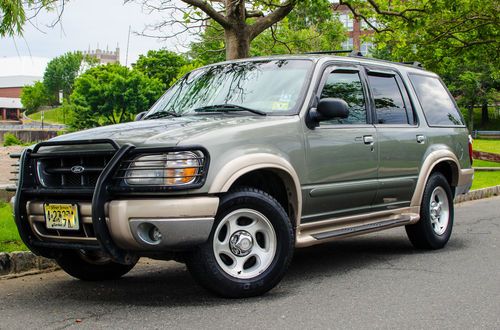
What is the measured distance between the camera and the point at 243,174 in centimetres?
499

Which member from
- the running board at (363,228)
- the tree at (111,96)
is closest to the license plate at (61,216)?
the running board at (363,228)

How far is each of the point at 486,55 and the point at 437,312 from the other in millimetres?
22995

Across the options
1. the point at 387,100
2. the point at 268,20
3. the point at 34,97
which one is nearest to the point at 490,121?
the point at 268,20

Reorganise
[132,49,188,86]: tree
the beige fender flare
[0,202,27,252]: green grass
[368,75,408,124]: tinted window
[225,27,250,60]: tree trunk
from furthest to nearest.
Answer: [132,49,188,86]: tree, [225,27,250,60]: tree trunk, [368,75,408,124]: tinted window, [0,202,27,252]: green grass, the beige fender flare

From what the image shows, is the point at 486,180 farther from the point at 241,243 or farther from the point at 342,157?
the point at 241,243

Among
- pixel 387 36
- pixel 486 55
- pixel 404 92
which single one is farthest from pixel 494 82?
pixel 404 92

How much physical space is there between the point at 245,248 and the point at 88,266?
5.24 feet

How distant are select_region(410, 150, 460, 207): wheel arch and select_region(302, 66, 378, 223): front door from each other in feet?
2.94

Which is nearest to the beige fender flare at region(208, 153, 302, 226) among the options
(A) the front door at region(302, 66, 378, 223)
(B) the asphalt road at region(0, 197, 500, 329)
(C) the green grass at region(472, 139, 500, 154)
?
(A) the front door at region(302, 66, 378, 223)

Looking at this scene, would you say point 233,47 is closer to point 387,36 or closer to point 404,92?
point 404,92

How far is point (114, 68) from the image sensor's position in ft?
215

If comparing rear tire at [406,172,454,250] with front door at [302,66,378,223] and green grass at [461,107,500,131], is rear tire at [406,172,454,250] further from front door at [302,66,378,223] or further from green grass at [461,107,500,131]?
green grass at [461,107,500,131]

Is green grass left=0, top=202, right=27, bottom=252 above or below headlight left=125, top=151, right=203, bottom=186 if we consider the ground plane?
below

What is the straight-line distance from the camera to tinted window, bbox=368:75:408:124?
6703 mm
